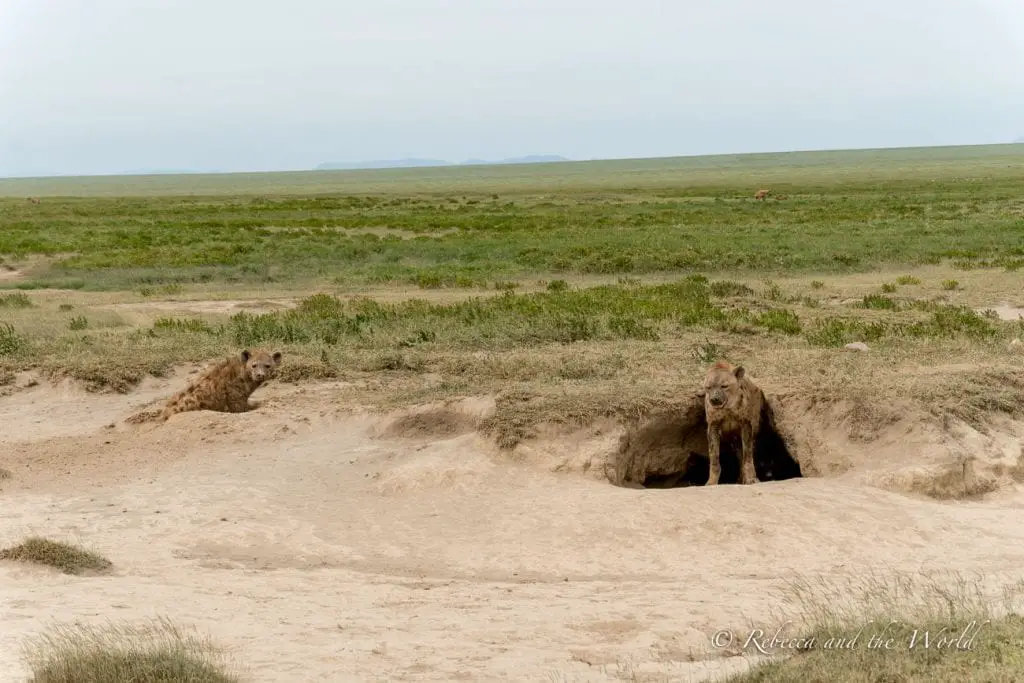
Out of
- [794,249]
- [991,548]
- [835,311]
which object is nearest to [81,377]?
[991,548]

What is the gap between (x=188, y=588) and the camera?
6.80 meters

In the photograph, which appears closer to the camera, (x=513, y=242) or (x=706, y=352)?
(x=706, y=352)

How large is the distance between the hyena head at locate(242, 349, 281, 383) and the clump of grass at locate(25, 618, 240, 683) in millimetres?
6258

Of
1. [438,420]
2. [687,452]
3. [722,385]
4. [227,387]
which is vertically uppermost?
[722,385]

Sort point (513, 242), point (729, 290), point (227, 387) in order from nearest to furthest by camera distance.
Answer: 1. point (227, 387)
2. point (729, 290)
3. point (513, 242)

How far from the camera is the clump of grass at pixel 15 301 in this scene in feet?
66.3

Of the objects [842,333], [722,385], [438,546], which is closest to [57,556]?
[438,546]

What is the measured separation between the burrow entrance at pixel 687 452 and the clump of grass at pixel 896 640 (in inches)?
140

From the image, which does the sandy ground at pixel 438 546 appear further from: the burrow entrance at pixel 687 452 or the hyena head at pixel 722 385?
the hyena head at pixel 722 385

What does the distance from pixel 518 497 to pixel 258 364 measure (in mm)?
4582

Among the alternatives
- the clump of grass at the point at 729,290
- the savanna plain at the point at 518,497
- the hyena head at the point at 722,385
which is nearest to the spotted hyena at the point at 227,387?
the savanna plain at the point at 518,497

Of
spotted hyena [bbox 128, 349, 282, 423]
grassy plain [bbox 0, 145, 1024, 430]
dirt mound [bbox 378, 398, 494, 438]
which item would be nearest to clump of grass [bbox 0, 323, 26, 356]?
grassy plain [bbox 0, 145, 1024, 430]

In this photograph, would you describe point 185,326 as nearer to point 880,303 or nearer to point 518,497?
point 518,497

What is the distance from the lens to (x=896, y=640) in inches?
199
